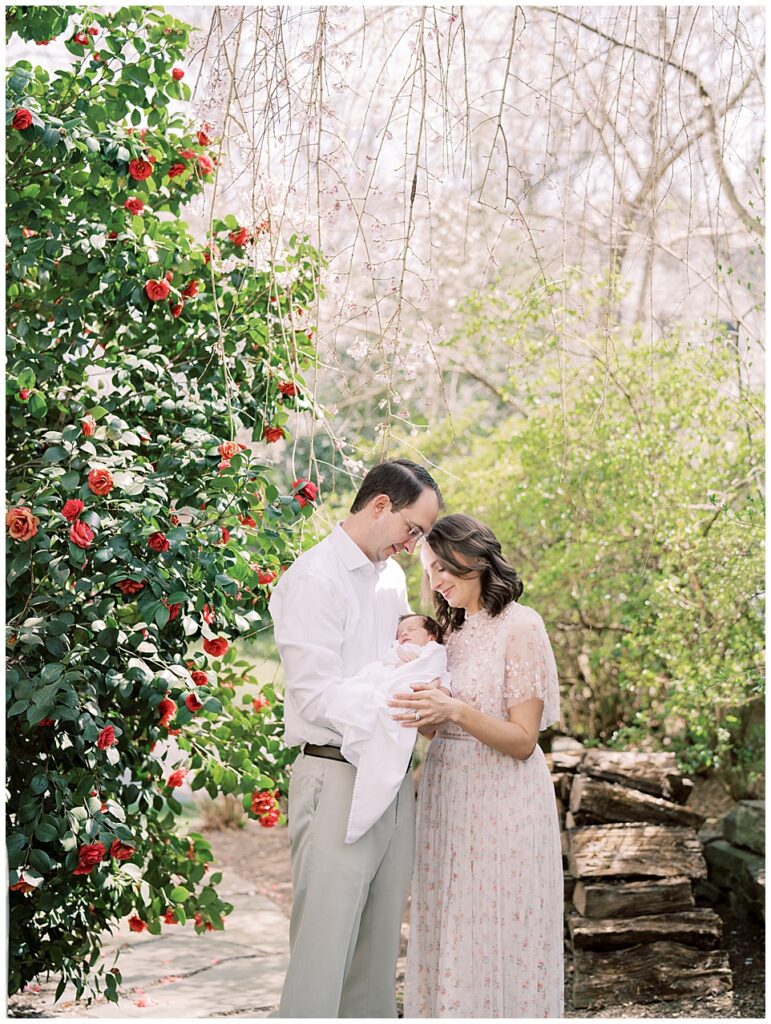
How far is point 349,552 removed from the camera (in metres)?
2.14

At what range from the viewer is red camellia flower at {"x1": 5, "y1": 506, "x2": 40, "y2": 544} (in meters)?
2.13

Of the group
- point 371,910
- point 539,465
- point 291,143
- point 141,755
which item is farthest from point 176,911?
point 539,465

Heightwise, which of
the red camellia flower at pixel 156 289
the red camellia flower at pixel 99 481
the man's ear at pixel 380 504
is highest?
the red camellia flower at pixel 156 289

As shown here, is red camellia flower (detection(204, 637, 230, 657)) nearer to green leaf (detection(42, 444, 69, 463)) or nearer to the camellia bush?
the camellia bush

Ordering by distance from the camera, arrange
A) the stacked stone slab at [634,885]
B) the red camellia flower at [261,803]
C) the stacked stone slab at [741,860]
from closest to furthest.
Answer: the red camellia flower at [261,803] < the stacked stone slab at [634,885] < the stacked stone slab at [741,860]

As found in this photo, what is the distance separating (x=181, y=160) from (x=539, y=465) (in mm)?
2129

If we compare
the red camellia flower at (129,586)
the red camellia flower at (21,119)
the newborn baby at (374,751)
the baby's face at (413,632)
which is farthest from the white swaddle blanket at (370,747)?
the red camellia flower at (21,119)

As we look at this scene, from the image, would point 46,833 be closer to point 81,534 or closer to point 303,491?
point 81,534

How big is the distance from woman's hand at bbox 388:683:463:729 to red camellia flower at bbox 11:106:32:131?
4.62 feet

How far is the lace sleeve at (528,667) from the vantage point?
82.4 inches

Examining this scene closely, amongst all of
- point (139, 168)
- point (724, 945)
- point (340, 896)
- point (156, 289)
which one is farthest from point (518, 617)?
point (724, 945)

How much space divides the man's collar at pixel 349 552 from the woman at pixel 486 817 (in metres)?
0.15

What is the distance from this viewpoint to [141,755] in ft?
8.48

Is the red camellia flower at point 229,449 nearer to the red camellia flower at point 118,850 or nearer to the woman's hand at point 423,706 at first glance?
the woman's hand at point 423,706
